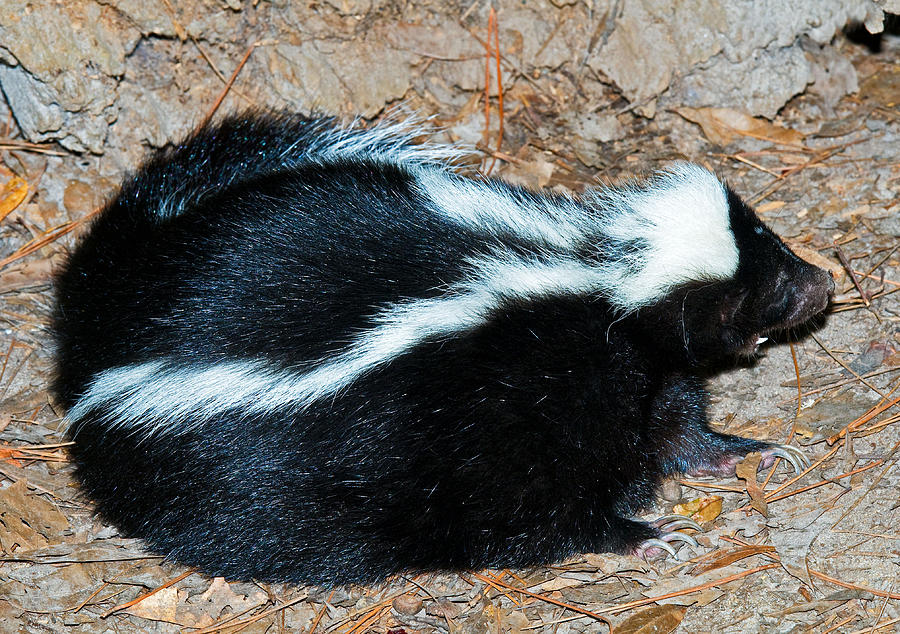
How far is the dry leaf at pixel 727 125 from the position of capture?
6.25m

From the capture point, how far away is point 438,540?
4086 millimetres

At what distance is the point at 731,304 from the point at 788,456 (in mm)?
779

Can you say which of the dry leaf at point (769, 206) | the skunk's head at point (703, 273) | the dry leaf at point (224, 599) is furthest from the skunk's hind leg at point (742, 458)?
the dry leaf at point (224, 599)

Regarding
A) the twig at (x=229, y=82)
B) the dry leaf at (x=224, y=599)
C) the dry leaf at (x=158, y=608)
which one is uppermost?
→ the twig at (x=229, y=82)

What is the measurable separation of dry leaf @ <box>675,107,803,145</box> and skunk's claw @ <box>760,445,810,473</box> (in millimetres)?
2458

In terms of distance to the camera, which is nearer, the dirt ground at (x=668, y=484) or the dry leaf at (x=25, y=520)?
the dirt ground at (x=668, y=484)

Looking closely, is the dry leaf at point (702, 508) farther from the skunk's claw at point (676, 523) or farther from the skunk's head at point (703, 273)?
the skunk's head at point (703, 273)

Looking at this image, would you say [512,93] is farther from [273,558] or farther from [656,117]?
[273,558]

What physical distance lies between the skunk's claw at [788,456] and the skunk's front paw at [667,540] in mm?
495

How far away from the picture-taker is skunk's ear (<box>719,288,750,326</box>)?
4234mm

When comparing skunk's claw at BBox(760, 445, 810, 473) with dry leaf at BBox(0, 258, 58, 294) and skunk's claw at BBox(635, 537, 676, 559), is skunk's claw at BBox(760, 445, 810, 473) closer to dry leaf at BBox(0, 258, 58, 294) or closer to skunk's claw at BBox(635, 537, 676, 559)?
skunk's claw at BBox(635, 537, 676, 559)

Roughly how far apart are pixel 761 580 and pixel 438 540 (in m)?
1.32

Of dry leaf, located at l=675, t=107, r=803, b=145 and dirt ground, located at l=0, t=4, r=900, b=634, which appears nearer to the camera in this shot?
dirt ground, located at l=0, t=4, r=900, b=634

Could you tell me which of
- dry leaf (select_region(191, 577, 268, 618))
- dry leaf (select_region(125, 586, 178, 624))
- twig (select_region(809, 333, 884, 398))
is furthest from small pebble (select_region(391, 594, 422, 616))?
twig (select_region(809, 333, 884, 398))
